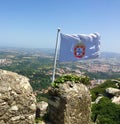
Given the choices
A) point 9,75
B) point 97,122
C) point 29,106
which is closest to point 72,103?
point 29,106

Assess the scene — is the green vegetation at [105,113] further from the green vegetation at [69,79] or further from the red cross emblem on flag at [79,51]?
the green vegetation at [69,79]

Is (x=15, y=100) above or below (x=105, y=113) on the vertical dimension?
above

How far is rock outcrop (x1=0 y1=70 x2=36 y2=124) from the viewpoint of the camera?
314 inches

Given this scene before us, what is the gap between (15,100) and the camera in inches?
324

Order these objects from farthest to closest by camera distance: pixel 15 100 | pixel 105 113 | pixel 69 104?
pixel 105 113, pixel 69 104, pixel 15 100

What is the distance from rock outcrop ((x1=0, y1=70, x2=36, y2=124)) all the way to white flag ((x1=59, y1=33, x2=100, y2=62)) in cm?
779

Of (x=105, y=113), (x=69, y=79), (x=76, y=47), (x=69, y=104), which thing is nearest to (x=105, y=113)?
(x=105, y=113)

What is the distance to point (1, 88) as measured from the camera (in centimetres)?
791

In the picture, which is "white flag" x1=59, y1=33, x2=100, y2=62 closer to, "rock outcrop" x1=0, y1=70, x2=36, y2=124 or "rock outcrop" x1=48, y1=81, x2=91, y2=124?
"rock outcrop" x1=48, y1=81, x2=91, y2=124

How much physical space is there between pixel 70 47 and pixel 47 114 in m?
5.66

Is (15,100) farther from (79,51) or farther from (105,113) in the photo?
(105,113)

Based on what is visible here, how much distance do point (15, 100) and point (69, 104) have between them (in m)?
3.18

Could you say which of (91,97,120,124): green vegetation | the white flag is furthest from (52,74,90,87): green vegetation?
(91,97,120,124): green vegetation

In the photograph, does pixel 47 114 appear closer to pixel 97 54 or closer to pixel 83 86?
pixel 83 86
